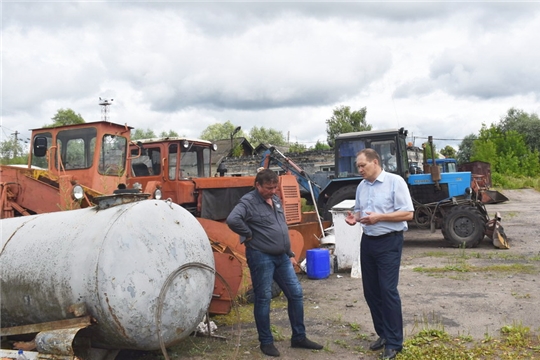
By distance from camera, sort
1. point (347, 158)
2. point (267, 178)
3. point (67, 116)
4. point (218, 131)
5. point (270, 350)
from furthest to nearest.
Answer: point (218, 131)
point (67, 116)
point (347, 158)
point (267, 178)
point (270, 350)

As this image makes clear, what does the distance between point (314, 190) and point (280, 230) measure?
26.6ft

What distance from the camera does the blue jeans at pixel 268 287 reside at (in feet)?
15.4

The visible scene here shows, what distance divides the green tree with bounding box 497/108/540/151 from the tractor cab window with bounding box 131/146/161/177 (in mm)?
42608

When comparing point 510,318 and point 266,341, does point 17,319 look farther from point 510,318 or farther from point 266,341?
point 510,318

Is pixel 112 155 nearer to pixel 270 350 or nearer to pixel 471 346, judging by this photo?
pixel 270 350

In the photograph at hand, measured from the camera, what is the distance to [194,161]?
10508 mm

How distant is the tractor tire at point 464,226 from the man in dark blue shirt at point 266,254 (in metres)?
6.50

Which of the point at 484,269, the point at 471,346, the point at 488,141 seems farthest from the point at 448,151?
the point at 471,346

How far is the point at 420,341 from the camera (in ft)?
15.7

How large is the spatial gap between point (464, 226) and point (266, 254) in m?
6.97

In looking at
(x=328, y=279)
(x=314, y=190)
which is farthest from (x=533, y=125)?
(x=328, y=279)

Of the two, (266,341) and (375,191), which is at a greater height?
(375,191)

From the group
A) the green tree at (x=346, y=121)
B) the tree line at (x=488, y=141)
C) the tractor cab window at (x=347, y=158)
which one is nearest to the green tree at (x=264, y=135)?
the tree line at (x=488, y=141)

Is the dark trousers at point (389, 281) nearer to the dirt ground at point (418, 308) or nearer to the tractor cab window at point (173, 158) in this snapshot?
the dirt ground at point (418, 308)
